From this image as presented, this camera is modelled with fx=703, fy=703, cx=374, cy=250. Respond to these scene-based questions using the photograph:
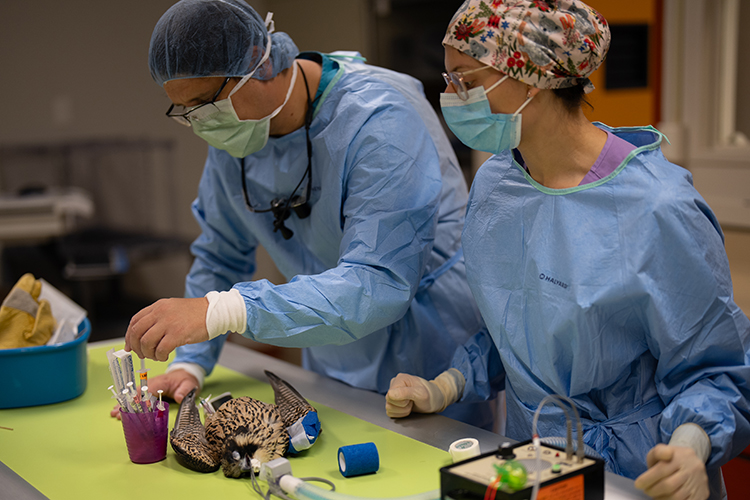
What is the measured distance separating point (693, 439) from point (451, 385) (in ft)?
1.59

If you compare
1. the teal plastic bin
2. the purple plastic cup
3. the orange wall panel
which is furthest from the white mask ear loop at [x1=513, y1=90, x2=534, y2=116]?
the orange wall panel

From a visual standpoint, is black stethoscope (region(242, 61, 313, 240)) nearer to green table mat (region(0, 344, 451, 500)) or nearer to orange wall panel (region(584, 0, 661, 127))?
green table mat (region(0, 344, 451, 500))

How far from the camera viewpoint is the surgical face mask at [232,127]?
144 cm

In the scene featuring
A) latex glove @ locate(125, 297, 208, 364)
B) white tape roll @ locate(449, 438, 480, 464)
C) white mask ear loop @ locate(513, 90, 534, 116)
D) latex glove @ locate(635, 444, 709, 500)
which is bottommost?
white tape roll @ locate(449, 438, 480, 464)

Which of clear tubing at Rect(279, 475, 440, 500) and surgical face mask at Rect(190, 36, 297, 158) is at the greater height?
surgical face mask at Rect(190, 36, 297, 158)

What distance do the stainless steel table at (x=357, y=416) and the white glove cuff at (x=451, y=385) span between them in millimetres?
40

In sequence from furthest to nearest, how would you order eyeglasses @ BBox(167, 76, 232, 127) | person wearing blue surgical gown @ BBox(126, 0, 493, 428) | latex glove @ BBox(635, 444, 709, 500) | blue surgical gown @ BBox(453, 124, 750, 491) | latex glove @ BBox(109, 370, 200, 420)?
latex glove @ BBox(109, 370, 200, 420), eyeglasses @ BBox(167, 76, 232, 127), person wearing blue surgical gown @ BBox(126, 0, 493, 428), blue surgical gown @ BBox(453, 124, 750, 491), latex glove @ BBox(635, 444, 709, 500)

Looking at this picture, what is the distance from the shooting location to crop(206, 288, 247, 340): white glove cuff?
1.22m

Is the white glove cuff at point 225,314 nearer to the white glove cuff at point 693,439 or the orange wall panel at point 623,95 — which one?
the white glove cuff at point 693,439

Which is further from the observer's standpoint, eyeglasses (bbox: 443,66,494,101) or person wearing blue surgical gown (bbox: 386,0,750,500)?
eyeglasses (bbox: 443,66,494,101)

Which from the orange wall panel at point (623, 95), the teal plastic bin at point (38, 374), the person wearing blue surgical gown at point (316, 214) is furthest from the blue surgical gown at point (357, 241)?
the orange wall panel at point (623, 95)

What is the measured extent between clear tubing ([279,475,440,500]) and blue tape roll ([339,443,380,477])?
7 centimetres

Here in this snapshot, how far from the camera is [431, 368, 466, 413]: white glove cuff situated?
1.37 m

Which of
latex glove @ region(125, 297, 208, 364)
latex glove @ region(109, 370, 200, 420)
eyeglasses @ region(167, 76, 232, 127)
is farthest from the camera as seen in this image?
latex glove @ region(109, 370, 200, 420)
